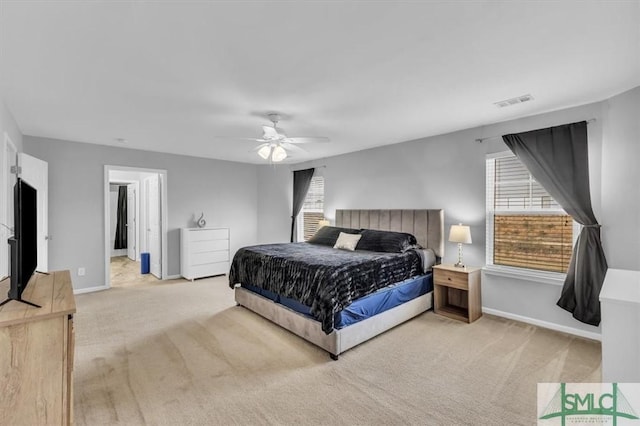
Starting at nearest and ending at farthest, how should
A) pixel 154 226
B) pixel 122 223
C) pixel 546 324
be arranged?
1. pixel 546 324
2. pixel 154 226
3. pixel 122 223

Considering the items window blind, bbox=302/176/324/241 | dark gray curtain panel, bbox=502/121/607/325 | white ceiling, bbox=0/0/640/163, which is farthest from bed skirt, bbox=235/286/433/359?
window blind, bbox=302/176/324/241

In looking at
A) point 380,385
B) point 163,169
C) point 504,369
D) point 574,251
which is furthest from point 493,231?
point 163,169

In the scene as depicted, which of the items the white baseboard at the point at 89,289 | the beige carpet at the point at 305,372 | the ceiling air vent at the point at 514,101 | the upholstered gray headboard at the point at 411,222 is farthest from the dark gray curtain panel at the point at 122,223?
the ceiling air vent at the point at 514,101

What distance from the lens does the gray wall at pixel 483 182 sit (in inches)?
110

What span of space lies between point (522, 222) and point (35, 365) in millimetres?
4366

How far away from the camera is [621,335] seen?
1193 mm

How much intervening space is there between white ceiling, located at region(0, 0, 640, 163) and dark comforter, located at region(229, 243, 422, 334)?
164 cm

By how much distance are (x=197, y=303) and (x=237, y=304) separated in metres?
0.61

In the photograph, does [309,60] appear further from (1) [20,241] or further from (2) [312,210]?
(2) [312,210]

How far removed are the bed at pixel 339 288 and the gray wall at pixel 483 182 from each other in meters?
0.42

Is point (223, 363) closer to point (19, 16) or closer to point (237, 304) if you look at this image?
point (237, 304)

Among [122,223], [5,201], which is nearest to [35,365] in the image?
[5,201]

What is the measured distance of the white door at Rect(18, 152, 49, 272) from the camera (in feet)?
12.4

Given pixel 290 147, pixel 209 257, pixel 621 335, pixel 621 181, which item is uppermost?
pixel 290 147
